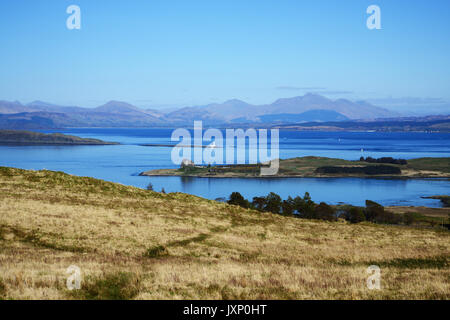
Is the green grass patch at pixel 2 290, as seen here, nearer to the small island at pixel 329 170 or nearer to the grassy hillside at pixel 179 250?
the grassy hillside at pixel 179 250

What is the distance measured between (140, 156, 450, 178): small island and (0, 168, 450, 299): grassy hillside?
379 ft

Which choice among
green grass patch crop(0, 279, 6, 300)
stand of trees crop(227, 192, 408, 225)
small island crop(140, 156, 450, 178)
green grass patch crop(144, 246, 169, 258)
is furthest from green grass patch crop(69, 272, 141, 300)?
small island crop(140, 156, 450, 178)

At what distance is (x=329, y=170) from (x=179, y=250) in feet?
482

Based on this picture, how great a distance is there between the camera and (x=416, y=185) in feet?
443

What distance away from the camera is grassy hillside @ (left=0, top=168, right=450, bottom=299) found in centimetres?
1138

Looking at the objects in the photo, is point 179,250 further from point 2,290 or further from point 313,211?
point 313,211

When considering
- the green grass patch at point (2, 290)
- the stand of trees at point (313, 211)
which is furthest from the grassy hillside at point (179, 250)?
the stand of trees at point (313, 211)

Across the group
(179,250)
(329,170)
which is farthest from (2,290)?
(329,170)

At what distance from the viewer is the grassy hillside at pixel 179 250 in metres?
11.4

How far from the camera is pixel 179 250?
65.9 ft

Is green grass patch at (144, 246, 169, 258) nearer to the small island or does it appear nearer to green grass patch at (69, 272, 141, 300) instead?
green grass patch at (69, 272, 141, 300)

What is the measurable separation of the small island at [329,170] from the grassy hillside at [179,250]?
116 m
